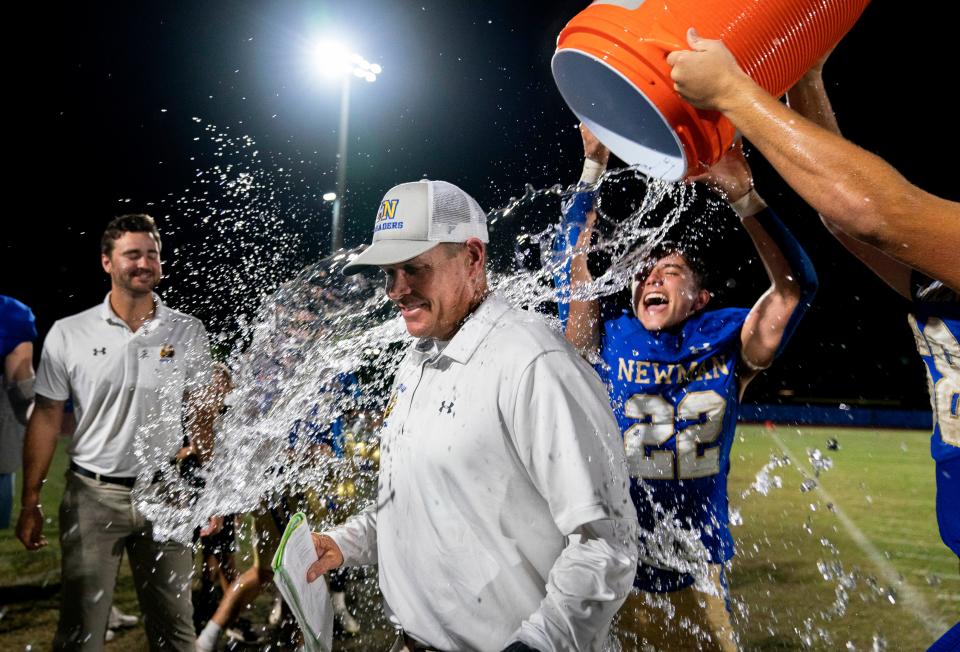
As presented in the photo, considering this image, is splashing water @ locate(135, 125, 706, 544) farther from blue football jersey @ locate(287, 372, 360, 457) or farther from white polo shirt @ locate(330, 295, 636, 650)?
white polo shirt @ locate(330, 295, 636, 650)

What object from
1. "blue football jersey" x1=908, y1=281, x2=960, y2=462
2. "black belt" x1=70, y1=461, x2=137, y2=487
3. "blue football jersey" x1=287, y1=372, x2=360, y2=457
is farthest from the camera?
"blue football jersey" x1=287, y1=372, x2=360, y2=457

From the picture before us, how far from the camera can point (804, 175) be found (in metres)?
1.45

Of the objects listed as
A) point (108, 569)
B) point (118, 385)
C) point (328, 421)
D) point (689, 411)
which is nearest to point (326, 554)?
point (689, 411)

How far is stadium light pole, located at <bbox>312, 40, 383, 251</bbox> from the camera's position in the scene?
1301 cm

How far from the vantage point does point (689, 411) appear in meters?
3.28

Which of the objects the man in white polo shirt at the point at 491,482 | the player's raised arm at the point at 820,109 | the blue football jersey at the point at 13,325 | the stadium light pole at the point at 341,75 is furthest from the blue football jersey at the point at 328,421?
Result: the stadium light pole at the point at 341,75

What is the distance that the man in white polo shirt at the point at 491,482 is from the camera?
1.67 meters

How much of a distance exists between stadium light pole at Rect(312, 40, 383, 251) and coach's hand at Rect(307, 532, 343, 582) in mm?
10985

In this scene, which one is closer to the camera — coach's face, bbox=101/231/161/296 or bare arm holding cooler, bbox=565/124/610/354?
bare arm holding cooler, bbox=565/124/610/354

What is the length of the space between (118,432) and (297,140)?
21.0 m

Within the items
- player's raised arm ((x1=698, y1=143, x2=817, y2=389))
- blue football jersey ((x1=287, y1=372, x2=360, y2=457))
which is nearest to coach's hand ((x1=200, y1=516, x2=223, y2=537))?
blue football jersey ((x1=287, y1=372, x2=360, y2=457))

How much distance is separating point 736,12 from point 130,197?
1322 inches

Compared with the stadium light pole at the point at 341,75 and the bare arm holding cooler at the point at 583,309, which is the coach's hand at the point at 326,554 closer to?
the bare arm holding cooler at the point at 583,309

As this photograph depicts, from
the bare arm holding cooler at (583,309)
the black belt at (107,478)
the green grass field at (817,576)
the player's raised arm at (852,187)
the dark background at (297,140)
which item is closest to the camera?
the player's raised arm at (852,187)
